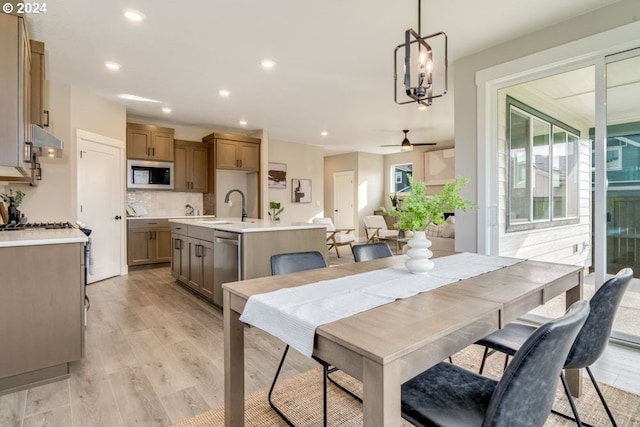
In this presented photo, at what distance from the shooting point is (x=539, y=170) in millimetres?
3773

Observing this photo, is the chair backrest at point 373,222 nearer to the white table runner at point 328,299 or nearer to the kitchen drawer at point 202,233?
the kitchen drawer at point 202,233

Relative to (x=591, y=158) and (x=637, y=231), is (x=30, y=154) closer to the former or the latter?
(x=591, y=158)

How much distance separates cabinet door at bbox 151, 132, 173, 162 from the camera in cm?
576

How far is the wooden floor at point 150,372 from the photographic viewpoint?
1.79 metres

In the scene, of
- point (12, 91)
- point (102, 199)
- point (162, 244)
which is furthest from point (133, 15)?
point (162, 244)

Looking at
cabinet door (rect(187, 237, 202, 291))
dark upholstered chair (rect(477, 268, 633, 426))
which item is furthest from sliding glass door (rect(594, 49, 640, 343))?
cabinet door (rect(187, 237, 202, 291))

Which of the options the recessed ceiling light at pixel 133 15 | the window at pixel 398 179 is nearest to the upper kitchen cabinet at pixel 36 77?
the recessed ceiling light at pixel 133 15

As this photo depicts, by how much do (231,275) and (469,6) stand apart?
305 centimetres

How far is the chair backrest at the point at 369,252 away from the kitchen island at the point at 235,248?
3.68 ft

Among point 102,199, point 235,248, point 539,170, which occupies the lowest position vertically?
point 235,248

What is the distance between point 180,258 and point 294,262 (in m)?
2.93

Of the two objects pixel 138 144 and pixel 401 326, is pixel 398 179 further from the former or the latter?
pixel 401 326

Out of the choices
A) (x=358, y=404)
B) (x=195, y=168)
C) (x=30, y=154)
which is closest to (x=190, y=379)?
(x=358, y=404)

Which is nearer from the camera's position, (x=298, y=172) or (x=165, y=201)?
(x=165, y=201)
